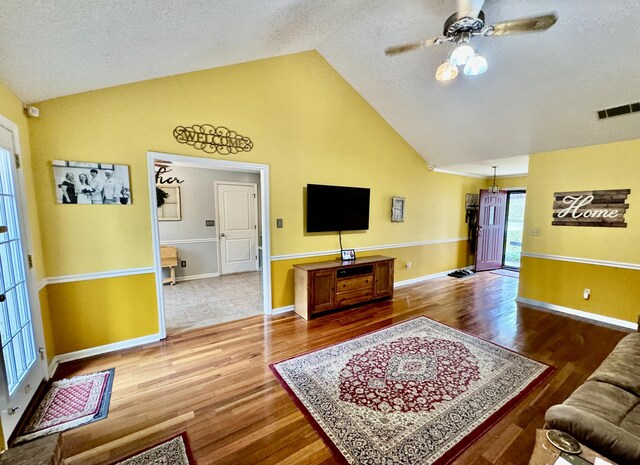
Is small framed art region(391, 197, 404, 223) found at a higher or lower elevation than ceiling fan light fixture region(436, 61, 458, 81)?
lower

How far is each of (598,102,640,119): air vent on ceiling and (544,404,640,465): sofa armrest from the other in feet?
11.4

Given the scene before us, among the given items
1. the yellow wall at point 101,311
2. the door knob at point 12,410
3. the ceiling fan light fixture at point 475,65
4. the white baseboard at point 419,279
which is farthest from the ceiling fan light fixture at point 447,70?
the door knob at point 12,410

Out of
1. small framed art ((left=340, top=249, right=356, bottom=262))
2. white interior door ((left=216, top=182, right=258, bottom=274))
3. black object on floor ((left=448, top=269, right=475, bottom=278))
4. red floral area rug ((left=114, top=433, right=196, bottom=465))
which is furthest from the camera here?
white interior door ((left=216, top=182, right=258, bottom=274))

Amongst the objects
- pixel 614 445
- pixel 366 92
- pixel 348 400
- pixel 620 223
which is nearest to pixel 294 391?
pixel 348 400

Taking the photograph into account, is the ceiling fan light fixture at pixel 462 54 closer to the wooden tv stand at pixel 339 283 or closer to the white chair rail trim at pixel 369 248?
the wooden tv stand at pixel 339 283

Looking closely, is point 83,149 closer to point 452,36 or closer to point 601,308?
point 452,36

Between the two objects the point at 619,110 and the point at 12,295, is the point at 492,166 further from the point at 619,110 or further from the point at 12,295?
the point at 12,295

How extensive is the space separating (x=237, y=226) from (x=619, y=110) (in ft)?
20.5

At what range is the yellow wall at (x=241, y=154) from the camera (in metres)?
2.43

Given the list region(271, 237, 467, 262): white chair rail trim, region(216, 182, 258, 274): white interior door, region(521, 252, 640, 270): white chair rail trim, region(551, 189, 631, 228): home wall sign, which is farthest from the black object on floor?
region(216, 182, 258, 274): white interior door

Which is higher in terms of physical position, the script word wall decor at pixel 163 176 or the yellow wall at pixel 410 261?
the script word wall decor at pixel 163 176

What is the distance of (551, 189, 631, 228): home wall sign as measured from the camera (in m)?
3.37

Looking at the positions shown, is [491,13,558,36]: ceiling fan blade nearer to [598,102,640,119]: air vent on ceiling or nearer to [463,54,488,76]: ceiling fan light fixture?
[463,54,488,76]: ceiling fan light fixture

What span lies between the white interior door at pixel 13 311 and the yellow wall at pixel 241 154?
0.41m
